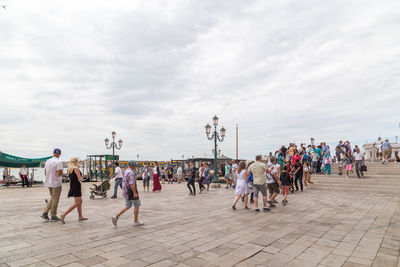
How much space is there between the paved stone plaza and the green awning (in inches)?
709

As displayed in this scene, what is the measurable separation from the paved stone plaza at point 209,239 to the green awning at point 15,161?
18.0 meters

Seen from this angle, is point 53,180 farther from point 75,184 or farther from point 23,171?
point 23,171

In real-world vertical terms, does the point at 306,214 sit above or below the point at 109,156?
below

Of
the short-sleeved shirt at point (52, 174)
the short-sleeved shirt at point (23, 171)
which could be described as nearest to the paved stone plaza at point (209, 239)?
the short-sleeved shirt at point (52, 174)

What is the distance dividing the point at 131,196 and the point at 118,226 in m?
0.82

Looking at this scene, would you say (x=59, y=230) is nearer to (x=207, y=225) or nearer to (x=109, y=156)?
(x=207, y=225)

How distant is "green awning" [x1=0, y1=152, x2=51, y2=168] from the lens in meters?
22.0

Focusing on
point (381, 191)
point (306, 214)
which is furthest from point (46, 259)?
point (381, 191)

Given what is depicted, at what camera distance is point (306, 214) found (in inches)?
301

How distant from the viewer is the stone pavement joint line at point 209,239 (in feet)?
13.1

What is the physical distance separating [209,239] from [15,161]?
24.3m

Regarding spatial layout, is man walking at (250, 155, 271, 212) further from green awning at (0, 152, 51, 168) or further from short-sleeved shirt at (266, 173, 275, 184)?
green awning at (0, 152, 51, 168)

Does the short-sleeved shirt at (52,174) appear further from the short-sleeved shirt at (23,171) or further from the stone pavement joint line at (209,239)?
the short-sleeved shirt at (23,171)

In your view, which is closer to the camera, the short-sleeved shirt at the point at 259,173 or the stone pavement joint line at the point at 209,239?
the stone pavement joint line at the point at 209,239
